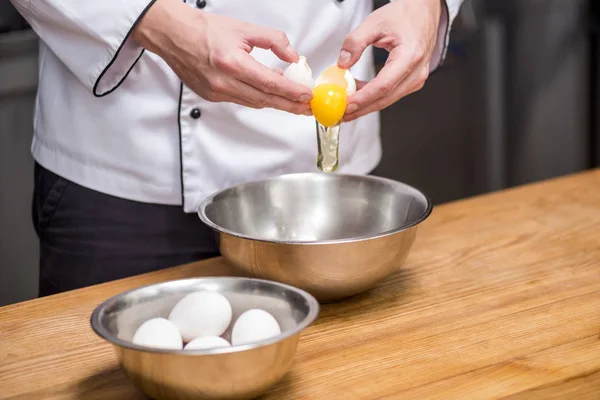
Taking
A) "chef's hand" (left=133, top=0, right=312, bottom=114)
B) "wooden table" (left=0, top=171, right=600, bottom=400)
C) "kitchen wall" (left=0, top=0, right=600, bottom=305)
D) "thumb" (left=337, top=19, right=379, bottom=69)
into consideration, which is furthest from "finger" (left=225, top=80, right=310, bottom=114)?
"kitchen wall" (left=0, top=0, right=600, bottom=305)

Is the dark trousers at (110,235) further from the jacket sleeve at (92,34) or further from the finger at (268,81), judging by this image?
the finger at (268,81)

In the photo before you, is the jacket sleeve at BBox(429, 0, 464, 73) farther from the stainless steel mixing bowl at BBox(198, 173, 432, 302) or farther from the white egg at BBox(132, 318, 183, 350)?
the white egg at BBox(132, 318, 183, 350)

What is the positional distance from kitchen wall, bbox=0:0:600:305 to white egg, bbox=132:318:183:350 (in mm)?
1552

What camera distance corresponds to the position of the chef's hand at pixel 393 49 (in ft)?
3.95

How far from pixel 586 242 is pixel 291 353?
2.10 feet

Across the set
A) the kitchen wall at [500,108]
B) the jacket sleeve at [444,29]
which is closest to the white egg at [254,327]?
the jacket sleeve at [444,29]

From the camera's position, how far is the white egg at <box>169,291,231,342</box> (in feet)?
3.16

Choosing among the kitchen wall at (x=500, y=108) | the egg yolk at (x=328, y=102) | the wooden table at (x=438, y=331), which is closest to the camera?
the wooden table at (x=438, y=331)

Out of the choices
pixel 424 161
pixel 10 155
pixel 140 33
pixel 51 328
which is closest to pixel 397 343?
pixel 51 328

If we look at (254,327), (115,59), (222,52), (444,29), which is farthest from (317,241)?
(444,29)

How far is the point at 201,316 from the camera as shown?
37.9 inches

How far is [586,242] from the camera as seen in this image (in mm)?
1348

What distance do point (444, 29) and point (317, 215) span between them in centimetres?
40

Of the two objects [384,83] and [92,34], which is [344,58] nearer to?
[384,83]
